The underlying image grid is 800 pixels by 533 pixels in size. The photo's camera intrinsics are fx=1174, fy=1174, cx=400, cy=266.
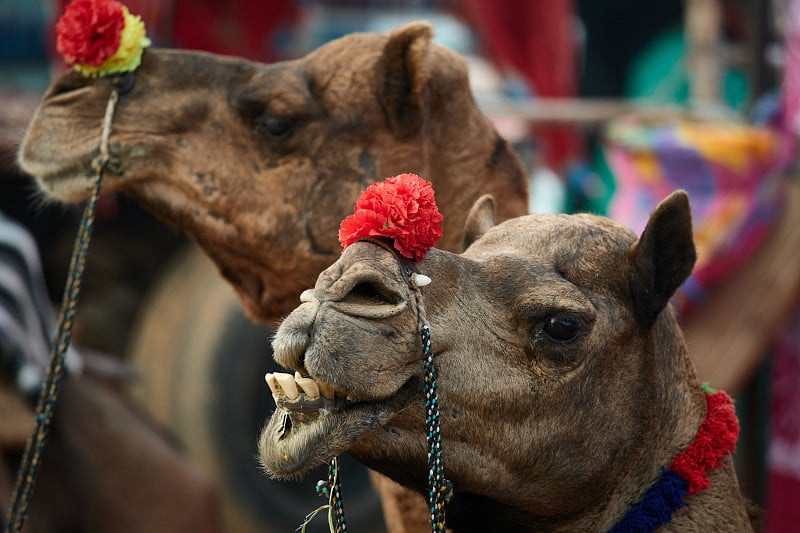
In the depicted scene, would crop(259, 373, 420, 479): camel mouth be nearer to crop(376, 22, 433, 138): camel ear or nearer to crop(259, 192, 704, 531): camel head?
crop(259, 192, 704, 531): camel head

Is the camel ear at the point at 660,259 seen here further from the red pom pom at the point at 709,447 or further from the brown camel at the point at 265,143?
the brown camel at the point at 265,143

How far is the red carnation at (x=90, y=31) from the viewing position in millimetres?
3230

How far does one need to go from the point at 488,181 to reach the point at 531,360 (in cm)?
118

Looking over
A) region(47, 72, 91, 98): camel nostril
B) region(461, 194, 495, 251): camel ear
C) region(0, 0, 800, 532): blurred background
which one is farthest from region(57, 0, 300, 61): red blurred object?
region(461, 194, 495, 251): camel ear

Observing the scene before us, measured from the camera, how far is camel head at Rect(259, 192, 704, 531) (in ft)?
7.04

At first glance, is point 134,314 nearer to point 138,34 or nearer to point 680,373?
point 138,34

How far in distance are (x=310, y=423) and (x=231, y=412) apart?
16.4ft

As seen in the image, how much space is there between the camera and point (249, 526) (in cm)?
702

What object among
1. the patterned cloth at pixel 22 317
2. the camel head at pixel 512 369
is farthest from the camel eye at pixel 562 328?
the patterned cloth at pixel 22 317

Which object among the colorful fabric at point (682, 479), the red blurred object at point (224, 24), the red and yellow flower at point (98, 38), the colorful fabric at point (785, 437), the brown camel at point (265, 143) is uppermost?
the red and yellow flower at point (98, 38)

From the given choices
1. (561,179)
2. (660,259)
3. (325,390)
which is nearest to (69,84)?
(325,390)

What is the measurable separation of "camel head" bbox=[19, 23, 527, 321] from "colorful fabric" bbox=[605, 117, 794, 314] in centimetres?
211

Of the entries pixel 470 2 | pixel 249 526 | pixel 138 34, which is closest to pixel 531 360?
pixel 138 34

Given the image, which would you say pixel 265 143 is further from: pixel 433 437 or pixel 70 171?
pixel 433 437
